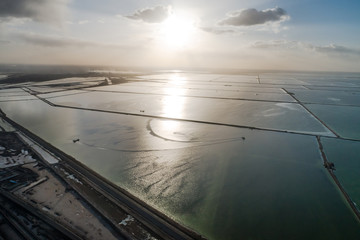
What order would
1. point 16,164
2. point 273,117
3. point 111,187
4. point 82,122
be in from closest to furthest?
point 111,187
point 16,164
point 82,122
point 273,117

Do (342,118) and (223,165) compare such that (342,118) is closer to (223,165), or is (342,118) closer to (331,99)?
(331,99)

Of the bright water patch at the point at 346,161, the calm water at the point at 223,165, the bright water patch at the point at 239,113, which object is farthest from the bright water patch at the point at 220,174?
the bright water patch at the point at 239,113

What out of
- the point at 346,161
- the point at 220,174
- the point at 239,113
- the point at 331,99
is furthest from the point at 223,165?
the point at 331,99

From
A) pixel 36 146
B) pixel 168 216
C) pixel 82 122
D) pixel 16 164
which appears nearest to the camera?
pixel 168 216

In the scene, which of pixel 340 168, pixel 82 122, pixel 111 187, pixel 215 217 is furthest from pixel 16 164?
pixel 340 168

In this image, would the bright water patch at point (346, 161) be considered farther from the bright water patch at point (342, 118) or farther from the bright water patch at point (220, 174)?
the bright water patch at point (342, 118)

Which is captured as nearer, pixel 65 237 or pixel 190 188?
pixel 65 237

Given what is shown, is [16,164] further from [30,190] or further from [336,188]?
[336,188]

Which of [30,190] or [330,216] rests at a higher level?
[30,190]
